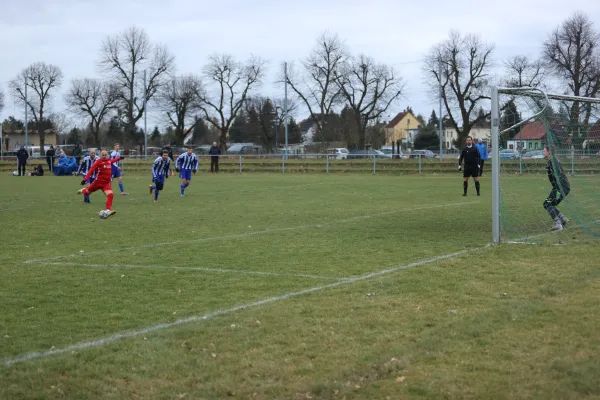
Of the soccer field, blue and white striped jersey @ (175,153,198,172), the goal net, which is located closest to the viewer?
the soccer field

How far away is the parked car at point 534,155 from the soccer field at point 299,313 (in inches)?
51.8

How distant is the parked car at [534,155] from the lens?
1315 centimetres

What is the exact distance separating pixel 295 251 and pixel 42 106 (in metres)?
72.5

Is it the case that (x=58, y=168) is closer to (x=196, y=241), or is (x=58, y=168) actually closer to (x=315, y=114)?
(x=315, y=114)

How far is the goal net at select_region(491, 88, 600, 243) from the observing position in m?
12.1

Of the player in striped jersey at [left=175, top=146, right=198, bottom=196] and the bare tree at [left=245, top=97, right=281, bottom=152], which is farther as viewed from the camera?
the bare tree at [left=245, top=97, right=281, bottom=152]

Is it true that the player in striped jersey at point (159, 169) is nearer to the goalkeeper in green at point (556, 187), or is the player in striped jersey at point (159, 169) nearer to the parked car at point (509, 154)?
the parked car at point (509, 154)

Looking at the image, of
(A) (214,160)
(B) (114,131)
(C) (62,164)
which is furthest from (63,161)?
(B) (114,131)

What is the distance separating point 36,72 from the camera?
7669cm

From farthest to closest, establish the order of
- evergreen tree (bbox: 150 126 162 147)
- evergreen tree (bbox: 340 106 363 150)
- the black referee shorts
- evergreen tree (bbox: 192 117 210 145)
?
1. evergreen tree (bbox: 150 126 162 147)
2. evergreen tree (bbox: 192 117 210 145)
3. evergreen tree (bbox: 340 106 363 150)
4. the black referee shorts

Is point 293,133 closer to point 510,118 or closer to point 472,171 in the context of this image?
point 472,171

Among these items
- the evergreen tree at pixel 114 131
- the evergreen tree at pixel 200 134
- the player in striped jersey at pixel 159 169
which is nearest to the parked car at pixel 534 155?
the player in striped jersey at pixel 159 169

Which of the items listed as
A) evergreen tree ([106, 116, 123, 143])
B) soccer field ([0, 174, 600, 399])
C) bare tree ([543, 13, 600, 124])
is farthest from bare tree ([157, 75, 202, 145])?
soccer field ([0, 174, 600, 399])

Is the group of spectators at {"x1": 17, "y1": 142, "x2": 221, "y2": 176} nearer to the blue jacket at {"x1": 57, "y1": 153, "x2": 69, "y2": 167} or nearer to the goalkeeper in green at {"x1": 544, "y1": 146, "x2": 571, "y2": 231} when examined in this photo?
the blue jacket at {"x1": 57, "y1": 153, "x2": 69, "y2": 167}
